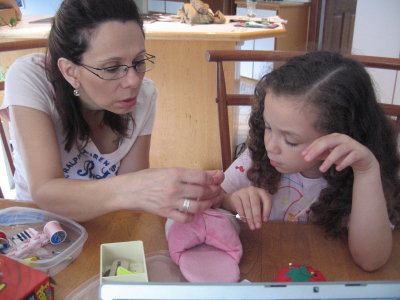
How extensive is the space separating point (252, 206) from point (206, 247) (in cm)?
12

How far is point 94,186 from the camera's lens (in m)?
0.77

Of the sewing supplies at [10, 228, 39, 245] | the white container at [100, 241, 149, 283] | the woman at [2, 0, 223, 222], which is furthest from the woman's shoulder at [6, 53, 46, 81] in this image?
the white container at [100, 241, 149, 283]

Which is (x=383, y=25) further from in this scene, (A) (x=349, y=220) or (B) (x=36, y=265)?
(B) (x=36, y=265)

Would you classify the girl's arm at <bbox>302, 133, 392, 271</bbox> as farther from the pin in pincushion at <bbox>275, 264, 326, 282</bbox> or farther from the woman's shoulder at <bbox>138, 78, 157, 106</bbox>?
the woman's shoulder at <bbox>138, 78, 157, 106</bbox>

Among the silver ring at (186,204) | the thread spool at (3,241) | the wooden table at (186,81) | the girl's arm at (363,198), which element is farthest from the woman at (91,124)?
the wooden table at (186,81)

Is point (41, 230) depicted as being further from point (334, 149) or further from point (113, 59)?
point (334, 149)

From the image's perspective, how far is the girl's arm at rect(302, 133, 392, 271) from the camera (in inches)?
27.7

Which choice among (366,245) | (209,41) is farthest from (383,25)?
(366,245)

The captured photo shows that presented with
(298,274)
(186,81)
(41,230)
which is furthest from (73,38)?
(186,81)

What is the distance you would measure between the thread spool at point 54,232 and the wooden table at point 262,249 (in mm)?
48

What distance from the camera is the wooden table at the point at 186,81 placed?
2.25 m

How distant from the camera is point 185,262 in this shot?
68cm

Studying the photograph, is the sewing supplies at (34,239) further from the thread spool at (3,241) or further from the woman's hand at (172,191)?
the woman's hand at (172,191)

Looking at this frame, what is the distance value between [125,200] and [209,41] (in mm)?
1719
